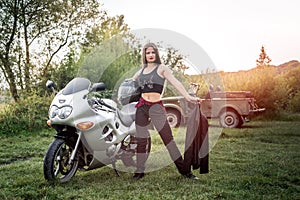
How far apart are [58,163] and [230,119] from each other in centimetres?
457

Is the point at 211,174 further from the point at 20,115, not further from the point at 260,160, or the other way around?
the point at 20,115

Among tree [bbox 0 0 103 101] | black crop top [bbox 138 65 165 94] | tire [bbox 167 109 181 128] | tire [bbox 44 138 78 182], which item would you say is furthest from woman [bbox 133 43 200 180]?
tree [bbox 0 0 103 101]

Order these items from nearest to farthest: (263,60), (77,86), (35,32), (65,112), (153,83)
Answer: (65,112), (77,86), (153,83), (263,60), (35,32)

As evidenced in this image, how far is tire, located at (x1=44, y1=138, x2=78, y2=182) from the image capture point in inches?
115

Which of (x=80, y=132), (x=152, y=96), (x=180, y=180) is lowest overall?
(x=180, y=180)

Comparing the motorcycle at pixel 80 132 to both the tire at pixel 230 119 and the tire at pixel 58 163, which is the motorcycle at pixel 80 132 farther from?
the tire at pixel 230 119

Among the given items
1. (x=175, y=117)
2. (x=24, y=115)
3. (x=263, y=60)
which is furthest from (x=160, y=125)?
(x=263, y=60)

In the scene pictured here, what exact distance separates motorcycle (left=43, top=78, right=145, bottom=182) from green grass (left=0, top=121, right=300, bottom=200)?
0.48 feet

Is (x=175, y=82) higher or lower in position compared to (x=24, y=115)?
higher

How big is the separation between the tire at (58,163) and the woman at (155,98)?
0.55 metres

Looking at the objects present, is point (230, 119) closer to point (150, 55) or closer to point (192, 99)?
point (192, 99)

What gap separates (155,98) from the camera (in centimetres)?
318

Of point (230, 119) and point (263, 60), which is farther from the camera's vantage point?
point (263, 60)

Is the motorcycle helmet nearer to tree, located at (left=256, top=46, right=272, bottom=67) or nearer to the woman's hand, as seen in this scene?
the woman's hand
